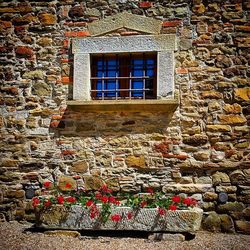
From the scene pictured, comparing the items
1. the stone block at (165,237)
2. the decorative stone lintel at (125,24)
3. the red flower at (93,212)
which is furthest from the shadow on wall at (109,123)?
the stone block at (165,237)

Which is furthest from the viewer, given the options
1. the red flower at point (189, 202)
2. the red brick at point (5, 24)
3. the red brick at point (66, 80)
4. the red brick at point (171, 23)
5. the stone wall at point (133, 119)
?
the red brick at point (5, 24)

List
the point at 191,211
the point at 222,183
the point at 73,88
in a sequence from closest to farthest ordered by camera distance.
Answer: the point at 191,211 < the point at 222,183 < the point at 73,88

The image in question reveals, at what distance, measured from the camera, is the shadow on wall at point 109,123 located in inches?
191

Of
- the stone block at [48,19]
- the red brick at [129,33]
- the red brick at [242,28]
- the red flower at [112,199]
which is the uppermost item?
the stone block at [48,19]

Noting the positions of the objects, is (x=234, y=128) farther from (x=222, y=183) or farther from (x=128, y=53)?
(x=128, y=53)

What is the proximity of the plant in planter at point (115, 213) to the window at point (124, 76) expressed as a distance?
152 centimetres

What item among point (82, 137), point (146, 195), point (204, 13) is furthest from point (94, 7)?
point (146, 195)

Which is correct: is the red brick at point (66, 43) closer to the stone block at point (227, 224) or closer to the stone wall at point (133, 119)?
the stone wall at point (133, 119)

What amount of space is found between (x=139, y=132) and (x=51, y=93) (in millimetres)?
1443

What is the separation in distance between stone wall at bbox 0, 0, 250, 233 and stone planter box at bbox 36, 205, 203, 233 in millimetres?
551

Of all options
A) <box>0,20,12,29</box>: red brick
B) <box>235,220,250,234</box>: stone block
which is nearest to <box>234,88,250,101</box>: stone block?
<box>235,220,250,234</box>: stone block

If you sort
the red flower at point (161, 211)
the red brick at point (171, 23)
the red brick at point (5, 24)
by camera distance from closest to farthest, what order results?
the red flower at point (161, 211) → the red brick at point (171, 23) → the red brick at point (5, 24)

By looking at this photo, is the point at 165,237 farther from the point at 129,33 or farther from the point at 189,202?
the point at 129,33

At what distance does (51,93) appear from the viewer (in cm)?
504
